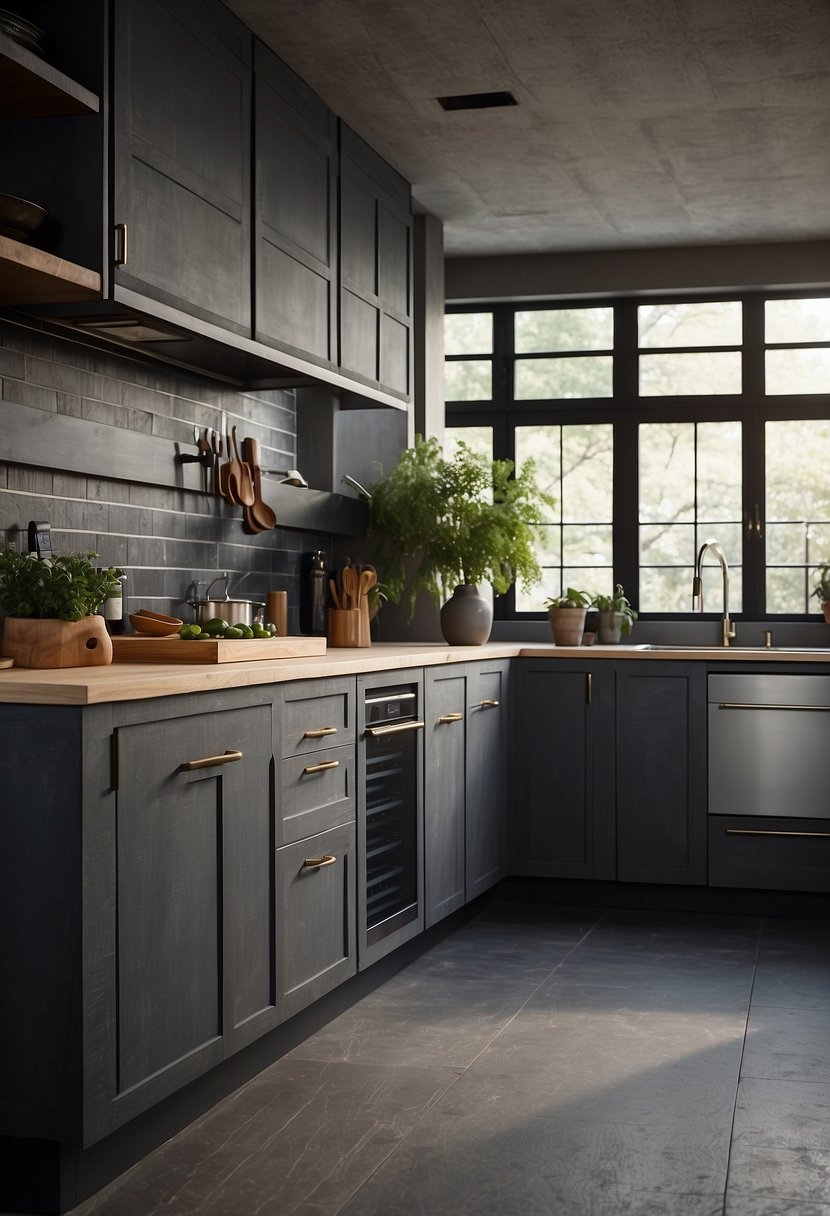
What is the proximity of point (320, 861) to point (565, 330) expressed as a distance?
3495mm

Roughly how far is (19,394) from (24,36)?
0.79m

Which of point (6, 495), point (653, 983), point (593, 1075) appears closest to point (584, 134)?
point (6, 495)

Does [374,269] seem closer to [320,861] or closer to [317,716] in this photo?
[317,716]

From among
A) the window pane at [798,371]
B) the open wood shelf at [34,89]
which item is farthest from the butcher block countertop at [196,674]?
the window pane at [798,371]

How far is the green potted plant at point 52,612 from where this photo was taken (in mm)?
2773

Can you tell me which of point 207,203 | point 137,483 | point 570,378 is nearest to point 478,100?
point 207,203

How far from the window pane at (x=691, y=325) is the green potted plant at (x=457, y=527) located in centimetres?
116

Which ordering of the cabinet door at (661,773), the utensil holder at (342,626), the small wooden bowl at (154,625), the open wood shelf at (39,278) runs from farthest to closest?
1. the cabinet door at (661,773)
2. the utensil holder at (342,626)
3. the small wooden bowl at (154,625)
4. the open wood shelf at (39,278)

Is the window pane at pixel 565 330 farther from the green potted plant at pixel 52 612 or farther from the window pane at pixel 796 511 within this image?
the green potted plant at pixel 52 612

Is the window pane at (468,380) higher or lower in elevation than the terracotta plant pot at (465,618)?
higher

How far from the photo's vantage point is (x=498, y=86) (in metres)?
4.11

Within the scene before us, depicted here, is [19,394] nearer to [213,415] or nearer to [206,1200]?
[213,415]

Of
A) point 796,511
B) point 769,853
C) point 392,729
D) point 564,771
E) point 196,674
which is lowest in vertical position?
point 769,853

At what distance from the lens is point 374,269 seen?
4.64 meters
